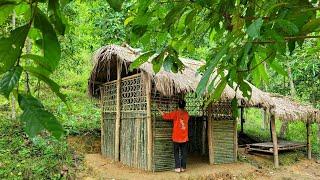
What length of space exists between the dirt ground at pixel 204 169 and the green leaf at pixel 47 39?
7015 mm

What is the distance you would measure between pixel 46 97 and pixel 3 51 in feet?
44.5

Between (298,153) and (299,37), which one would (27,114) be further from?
(298,153)

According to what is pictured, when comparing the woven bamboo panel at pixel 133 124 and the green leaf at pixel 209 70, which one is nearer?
the green leaf at pixel 209 70

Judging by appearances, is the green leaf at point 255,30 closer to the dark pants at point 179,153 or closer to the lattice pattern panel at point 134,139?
the lattice pattern panel at point 134,139

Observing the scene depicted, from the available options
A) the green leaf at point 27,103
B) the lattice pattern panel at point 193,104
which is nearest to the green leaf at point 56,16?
the green leaf at point 27,103

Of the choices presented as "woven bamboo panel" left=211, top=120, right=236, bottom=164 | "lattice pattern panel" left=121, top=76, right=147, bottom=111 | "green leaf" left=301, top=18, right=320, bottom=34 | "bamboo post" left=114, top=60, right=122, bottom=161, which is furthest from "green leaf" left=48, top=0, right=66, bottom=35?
"woven bamboo panel" left=211, top=120, right=236, bottom=164

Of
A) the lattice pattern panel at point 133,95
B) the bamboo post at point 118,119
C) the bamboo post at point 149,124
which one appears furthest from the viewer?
the bamboo post at point 118,119

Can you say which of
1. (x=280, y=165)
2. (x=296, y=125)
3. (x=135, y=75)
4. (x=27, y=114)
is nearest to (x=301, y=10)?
(x=27, y=114)

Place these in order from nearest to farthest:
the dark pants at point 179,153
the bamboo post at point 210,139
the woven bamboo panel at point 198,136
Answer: the dark pants at point 179,153 → the bamboo post at point 210,139 → the woven bamboo panel at point 198,136

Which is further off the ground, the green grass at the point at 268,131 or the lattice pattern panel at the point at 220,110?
the lattice pattern panel at the point at 220,110

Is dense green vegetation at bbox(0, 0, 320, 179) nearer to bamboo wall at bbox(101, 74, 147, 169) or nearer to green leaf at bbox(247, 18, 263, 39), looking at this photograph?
green leaf at bbox(247, 18, 263, 39)

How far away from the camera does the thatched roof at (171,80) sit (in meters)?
7.66

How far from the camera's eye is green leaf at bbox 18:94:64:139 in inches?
26.2

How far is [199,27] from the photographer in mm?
1587
